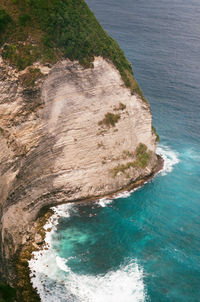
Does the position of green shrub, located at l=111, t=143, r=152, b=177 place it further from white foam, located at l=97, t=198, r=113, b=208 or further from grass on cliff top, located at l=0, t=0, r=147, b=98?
grass on cliff top, located at l=0, t=0, r=147, b=98

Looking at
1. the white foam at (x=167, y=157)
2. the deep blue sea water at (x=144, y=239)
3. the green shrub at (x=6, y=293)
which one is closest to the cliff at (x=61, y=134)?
the white foam at (x=167, y=157)

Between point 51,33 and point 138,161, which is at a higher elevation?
point 51,33

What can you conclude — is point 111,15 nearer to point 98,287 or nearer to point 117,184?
point 117,184

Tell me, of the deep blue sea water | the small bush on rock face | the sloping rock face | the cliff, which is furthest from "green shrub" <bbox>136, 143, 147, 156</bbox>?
the small bush on rock face

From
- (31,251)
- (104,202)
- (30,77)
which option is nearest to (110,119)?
(104,202)

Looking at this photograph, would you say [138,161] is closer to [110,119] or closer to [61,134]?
[110,119]

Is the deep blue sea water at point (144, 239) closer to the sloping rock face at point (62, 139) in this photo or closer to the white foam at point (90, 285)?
the white foam at point (90, 285)
